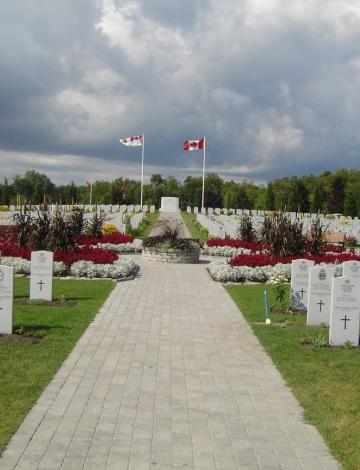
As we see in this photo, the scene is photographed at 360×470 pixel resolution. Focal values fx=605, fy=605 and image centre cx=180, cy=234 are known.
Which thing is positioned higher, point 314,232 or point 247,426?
point 314,232

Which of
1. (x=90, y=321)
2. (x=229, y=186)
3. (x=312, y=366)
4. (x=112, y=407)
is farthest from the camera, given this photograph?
(x=229, y=186)

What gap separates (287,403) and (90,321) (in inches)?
191

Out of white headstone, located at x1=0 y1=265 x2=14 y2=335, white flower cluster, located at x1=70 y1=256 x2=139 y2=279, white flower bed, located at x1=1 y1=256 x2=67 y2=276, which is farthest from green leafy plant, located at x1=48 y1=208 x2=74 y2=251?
white headstone, located at x1=0 y1=265 x2=14 y2=335

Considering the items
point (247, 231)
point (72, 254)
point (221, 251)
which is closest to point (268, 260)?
point (72, 254)

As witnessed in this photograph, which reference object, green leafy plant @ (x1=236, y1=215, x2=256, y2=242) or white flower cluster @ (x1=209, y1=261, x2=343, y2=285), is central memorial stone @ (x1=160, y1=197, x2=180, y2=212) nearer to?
green leafy plant @ (x1=236, y1=215, x2=256, y2=242)

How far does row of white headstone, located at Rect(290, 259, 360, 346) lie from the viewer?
29.1 ft

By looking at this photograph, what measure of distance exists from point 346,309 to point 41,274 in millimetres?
6108

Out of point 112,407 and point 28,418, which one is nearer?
point 28,418

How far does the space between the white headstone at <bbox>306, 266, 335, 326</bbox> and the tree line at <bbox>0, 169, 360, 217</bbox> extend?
5409 centimetres

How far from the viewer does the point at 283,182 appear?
9469 centimetres

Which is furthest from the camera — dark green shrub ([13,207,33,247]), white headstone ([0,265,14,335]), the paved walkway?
dark green shrub ([13,207,33,247])

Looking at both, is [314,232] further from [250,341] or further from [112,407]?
[112,407]

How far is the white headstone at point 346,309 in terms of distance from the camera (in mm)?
8852

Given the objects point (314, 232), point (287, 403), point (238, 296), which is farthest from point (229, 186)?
point (287, 403)
